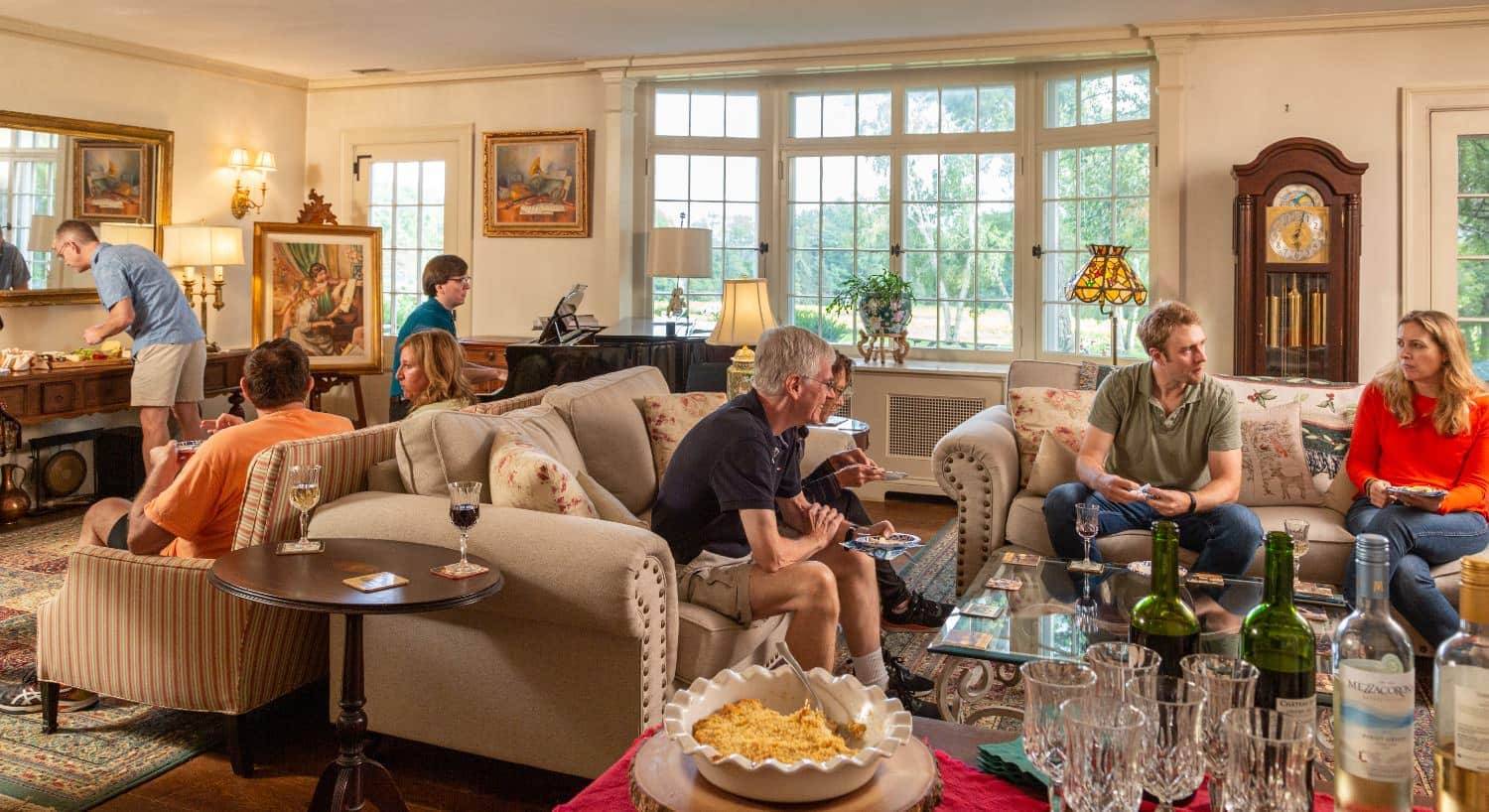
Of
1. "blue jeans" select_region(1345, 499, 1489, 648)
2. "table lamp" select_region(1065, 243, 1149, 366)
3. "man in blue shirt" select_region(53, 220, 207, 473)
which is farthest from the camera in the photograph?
"man in blue shirt" select_region(53, 220, 207, 473)

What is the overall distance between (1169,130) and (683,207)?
2.93 m

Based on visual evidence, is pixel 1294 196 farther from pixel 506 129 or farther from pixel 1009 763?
pixel 1009 763

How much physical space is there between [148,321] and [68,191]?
103 centimetres

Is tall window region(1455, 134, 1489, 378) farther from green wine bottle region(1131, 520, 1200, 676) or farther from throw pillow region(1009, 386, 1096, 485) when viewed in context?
green wine bottle region(1131, 520, 1200, 676)

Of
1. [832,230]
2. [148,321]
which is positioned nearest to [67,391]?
[148,321]

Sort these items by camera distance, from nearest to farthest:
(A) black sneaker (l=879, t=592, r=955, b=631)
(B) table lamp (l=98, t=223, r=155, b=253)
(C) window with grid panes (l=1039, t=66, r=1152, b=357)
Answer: (A) black sneaker (l=879, t=592, r=955, b=631)
(C) window with grid panes (l=1039, t=66, r=1152, b=357)
(B) table lamp (l=98, t=223, r=155, b=253)

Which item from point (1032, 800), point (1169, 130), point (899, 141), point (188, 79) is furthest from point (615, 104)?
point (1032, 800)

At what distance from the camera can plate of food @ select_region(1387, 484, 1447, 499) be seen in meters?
3.53

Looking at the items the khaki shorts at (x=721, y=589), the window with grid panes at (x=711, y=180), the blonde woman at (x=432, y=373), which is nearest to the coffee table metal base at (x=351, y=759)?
the khaki shorts at (x=721, y=589)

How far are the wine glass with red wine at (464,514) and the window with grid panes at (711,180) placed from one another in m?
4.86

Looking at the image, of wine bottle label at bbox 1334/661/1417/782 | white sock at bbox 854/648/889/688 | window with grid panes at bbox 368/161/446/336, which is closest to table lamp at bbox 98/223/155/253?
window with grid panes at bbox 368/161/446/336

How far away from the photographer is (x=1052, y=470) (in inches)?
163

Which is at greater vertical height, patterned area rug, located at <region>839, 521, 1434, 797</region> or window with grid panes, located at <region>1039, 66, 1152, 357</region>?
window with grid panes, located at <region>1039, 66, 1152, 357</region>

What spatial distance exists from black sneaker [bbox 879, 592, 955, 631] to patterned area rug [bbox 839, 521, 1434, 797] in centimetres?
8
